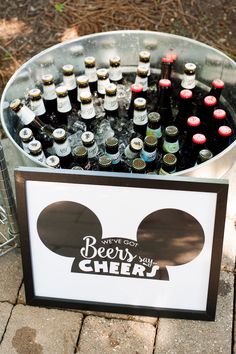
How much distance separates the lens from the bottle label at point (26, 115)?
1646 mm

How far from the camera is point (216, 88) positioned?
1.71m

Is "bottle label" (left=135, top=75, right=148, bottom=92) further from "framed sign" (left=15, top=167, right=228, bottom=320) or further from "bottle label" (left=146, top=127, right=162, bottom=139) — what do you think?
"framed sign" (left=15, top=167, right=228, bottom=320)

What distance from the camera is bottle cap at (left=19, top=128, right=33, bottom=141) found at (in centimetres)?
156

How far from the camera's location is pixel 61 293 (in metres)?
1.44

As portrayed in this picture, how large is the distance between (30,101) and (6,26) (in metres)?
1.00

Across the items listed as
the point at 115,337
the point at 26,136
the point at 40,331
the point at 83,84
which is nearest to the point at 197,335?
the point at 115,337

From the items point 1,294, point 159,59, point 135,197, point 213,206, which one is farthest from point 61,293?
point 159,59

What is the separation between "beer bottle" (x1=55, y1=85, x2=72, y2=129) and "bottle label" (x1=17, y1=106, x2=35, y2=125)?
0.11 metres

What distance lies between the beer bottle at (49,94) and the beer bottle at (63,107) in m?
0.04

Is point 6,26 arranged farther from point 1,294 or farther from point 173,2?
point 1,294

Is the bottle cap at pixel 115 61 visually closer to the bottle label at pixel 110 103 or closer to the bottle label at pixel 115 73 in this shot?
the bottle label at pixel 115 73

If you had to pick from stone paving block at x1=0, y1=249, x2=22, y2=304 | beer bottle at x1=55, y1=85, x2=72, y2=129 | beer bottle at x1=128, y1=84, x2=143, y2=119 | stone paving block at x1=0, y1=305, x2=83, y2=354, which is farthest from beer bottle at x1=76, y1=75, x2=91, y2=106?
stone paving block at x1=0, y1=305, x2=83, y2=354

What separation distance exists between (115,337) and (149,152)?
0.57 meters

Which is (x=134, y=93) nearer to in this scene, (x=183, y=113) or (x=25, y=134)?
(x=183, y=113)
